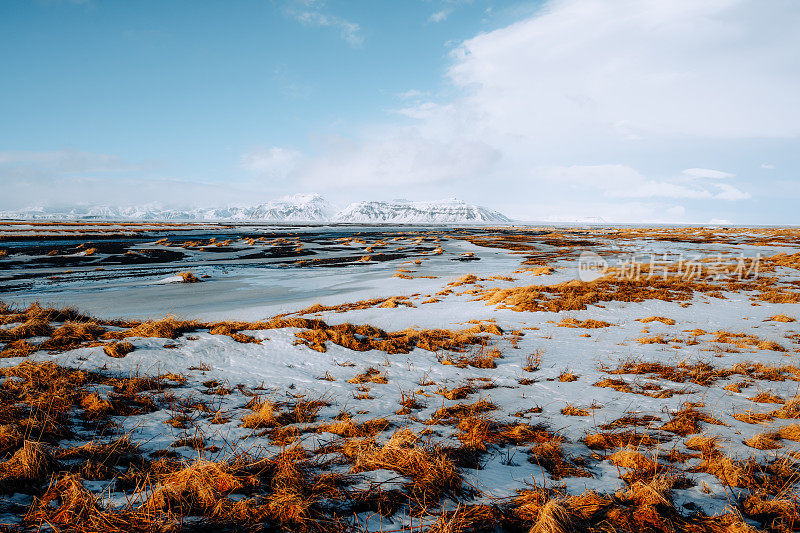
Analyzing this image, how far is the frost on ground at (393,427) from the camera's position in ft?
9.81

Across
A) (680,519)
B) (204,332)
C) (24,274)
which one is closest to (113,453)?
(204,332)

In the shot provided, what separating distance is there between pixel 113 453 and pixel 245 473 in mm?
1520

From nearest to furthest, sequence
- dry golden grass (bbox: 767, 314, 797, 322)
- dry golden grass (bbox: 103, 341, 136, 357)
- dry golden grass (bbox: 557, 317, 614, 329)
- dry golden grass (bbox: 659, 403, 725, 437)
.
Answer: dry golden grass (bbox: 659, 403, 725, 437) → dry golden grass (bbox: 103, 341, 136, 357) → dry golden grass (bbox: 557, 317, 614, 329) → dry golden grass (bbox: 767, 314, 797, 322)

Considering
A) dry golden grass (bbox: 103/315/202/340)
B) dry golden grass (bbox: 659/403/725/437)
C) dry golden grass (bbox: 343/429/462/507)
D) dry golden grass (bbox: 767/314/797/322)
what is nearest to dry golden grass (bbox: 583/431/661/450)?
dry golden grass (bbox: 659/403/725/437)

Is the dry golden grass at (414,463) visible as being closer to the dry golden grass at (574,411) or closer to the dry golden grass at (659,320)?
the dry golden grass at (574,411)

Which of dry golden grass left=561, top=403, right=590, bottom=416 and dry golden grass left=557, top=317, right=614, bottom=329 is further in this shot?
dry golden grass left=557, top=317, right=614, bottom=329

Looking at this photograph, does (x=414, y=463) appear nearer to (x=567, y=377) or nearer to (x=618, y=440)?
(x=618, y=440)

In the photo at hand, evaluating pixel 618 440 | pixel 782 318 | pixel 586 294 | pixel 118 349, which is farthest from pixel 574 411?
pixel 782 318

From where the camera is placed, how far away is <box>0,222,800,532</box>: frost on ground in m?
2.99

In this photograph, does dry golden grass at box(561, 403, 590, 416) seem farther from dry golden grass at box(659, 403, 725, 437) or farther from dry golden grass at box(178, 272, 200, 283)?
dry golden grass at box(178, 272, 200, 283)

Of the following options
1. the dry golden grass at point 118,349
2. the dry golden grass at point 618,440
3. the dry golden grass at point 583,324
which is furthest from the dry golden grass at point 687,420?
the dry golden grass at point 118,349

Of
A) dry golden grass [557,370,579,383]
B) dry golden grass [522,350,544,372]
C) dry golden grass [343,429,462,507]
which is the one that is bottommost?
dry golden grass [522,350,544,372]

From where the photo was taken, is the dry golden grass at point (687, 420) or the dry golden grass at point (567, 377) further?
the dry golden grass at point (567, 377)

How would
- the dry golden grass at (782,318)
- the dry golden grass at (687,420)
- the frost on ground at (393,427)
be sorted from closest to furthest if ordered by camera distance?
the frost on ground at (393,427)
the dry golden grass at (687,420)
the dry golden grass at (782,318)
